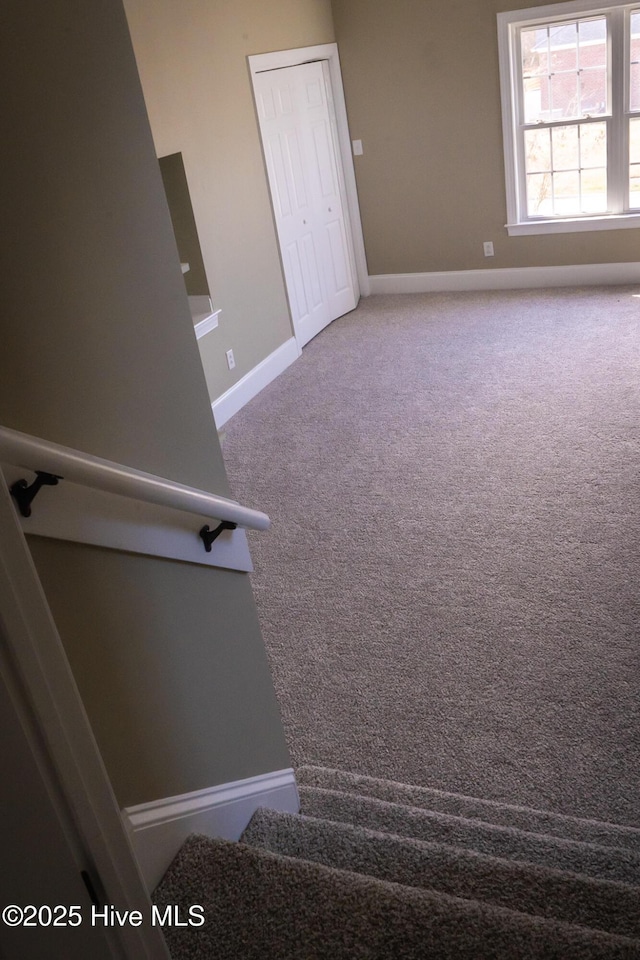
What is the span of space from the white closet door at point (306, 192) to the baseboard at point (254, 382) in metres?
0.31

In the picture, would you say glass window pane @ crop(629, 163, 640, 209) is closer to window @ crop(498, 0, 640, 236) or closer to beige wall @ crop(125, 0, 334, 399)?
window @ crop(498, 0, 640, 236)

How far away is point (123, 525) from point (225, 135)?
4.63 metres

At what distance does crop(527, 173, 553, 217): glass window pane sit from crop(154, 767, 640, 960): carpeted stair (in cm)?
588

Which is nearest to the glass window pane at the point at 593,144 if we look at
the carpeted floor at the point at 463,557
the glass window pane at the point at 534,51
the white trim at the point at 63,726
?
the glass window pane at the point at 534,51

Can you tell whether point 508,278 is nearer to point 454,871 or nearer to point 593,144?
point 593,144

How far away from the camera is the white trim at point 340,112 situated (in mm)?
6085

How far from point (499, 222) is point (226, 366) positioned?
2971 mm

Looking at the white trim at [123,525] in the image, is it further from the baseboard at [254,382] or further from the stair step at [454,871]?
the baseboard at [254,382]

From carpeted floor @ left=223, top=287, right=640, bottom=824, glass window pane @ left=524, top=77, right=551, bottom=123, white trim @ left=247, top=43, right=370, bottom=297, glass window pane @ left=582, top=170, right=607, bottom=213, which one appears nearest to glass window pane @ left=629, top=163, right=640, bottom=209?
glass window pane @ left=582, top=170, right=607, bottom=213

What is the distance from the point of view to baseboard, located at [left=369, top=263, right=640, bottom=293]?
7059mm

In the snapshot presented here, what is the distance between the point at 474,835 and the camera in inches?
85.7

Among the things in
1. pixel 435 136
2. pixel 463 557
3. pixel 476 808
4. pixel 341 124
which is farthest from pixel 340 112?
pixel 476 808

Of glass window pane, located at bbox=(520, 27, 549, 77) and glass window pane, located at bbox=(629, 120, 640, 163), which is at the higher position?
glass window pane, located at bbox=(520, 27, 549, 77)

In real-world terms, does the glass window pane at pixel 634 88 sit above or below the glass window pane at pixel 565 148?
above
